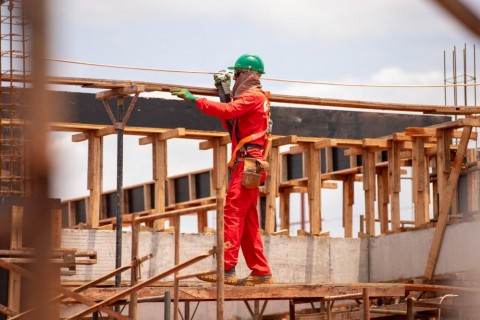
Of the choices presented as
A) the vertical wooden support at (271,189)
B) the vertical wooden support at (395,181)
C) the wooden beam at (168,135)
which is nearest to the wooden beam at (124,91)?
the wooden beam at (168,135)

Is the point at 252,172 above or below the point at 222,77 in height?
below

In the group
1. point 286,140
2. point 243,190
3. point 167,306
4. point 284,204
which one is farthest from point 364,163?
point 167,306

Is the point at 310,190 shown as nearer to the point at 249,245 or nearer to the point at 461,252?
the point at 461,252

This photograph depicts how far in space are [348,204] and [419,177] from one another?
160 inches

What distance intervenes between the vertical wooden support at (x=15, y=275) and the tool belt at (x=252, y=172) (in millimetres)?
2803

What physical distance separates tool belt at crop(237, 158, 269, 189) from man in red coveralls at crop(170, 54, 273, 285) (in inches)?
3.0

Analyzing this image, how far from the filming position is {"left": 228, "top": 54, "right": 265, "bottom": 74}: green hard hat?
11.2m

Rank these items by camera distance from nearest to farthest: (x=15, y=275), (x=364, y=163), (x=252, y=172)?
1. (x=252, y=172)
2. (x=15, y=275)
3. (x=364, y=163)

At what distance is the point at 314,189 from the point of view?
760 inches

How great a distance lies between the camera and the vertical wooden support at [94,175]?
17125mm

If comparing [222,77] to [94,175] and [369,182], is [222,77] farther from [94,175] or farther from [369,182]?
[369,182]

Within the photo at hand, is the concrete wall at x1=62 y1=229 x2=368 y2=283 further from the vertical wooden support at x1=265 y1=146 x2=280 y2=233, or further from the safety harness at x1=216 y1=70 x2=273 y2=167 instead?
the safety harness at x1=216 y1=70 x2=273 y2=167

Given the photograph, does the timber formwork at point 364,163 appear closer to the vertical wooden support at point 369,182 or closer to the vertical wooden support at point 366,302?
the vertical wooden support at point 369,182

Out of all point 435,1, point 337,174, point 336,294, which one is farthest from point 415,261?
point 435,1
